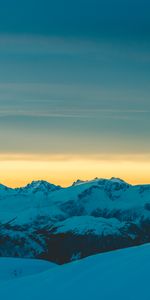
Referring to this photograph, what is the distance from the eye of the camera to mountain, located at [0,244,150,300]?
18688mm

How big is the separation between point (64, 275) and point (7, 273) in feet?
74.2

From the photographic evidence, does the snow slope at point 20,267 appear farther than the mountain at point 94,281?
Yes

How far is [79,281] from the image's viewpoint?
69.8ft

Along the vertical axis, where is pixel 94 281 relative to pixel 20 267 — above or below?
above

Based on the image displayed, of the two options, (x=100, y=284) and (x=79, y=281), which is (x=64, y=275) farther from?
(x=100, y=284)

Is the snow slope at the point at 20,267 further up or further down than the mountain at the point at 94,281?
further down

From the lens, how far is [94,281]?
20531mm

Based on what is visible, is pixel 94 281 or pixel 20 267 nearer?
pixel 94 281

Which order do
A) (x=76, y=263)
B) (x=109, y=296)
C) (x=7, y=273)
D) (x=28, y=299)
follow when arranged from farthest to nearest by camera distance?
(x=7, y=273)
(x=76, y=263)
(x=28, y=299)
(x=109, y=296)

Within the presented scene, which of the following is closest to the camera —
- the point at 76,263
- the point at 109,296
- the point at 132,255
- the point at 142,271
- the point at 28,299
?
the point at 109,296

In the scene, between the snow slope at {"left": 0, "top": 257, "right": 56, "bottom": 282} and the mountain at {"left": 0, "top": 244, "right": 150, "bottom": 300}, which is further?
the snow slope at {"left": 0, "top": 257, "right": 56, "bottom": 282}

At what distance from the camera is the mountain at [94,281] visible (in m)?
18.7

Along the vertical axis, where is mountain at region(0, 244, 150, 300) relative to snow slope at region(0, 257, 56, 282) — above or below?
above

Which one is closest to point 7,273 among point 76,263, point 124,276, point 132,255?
point 76,263
